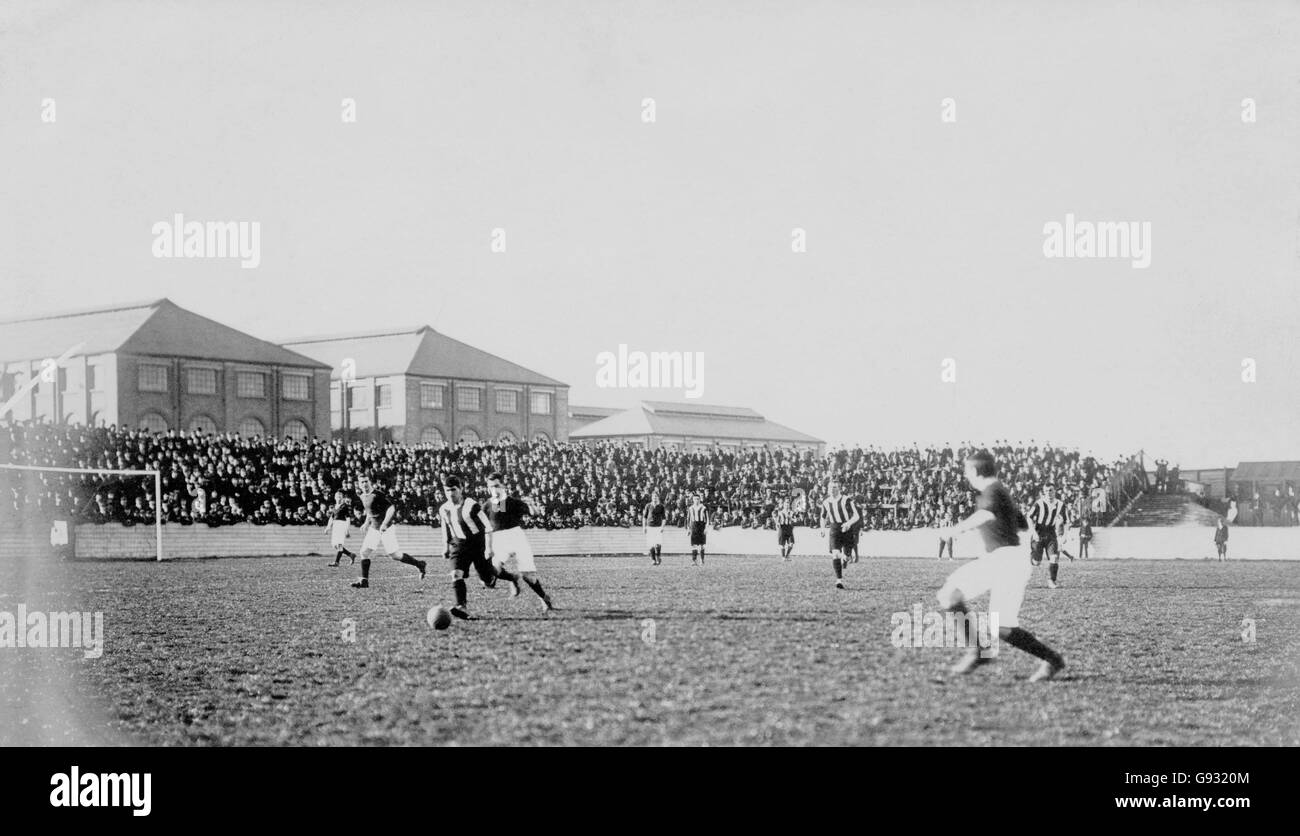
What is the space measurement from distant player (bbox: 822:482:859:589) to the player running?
4.13 ft

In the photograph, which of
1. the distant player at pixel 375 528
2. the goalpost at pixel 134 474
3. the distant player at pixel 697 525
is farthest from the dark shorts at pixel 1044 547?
the goalpost at pixel 134 474

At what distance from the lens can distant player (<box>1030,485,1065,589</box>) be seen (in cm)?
717

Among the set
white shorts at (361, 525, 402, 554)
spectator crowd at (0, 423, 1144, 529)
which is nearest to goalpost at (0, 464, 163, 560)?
spectator crowd at (0, 423, 1144, 529)

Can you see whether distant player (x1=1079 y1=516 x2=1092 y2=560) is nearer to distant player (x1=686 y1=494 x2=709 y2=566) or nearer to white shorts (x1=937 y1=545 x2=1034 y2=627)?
white shorts (x1=937 y1=545 x2=1034 y2=627)

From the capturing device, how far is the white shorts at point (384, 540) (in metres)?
8.84

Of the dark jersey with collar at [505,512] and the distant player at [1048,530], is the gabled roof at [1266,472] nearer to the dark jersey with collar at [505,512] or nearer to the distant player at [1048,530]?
the distant player at [1048,530]

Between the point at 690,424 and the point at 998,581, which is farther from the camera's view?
the point at 690,424

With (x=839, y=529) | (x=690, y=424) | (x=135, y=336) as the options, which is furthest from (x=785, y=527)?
(x=135, y=336)

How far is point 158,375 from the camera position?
7.04 metres

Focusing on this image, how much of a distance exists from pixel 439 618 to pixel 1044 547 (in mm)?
3719

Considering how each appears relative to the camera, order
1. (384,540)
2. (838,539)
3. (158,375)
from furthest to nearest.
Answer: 1. (384,540)
2. (838,539)
3. (158,375)

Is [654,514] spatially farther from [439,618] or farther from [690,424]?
[439,618]
